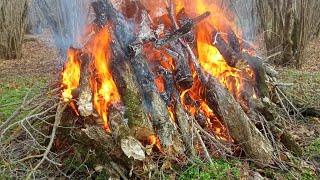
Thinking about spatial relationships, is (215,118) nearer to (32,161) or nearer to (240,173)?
(240,173)

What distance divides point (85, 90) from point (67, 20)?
4403mm

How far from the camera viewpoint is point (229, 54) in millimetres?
3859

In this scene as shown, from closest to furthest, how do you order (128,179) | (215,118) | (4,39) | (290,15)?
(128,179), (215,118), (290,15), (4,39)

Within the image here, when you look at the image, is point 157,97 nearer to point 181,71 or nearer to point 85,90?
point 181,71

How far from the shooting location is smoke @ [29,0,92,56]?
4070 millimetres

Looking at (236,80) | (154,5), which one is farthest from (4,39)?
(236,80)

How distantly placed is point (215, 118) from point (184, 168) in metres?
0.76

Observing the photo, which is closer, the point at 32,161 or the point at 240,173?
the point at 240,173

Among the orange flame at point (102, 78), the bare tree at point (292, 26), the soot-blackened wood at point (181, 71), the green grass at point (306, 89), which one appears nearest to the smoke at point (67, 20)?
the orange flame at point (102, 78)

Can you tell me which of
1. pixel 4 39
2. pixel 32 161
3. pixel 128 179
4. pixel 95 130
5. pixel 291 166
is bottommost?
pixel 291 166

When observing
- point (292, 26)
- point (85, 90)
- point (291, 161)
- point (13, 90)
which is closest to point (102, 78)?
point (85, 90)

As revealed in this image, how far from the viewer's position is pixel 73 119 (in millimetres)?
3256

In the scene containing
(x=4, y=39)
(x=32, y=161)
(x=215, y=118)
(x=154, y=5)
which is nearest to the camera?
(x=32, y=161)

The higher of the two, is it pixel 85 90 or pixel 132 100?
pixel 85 90
